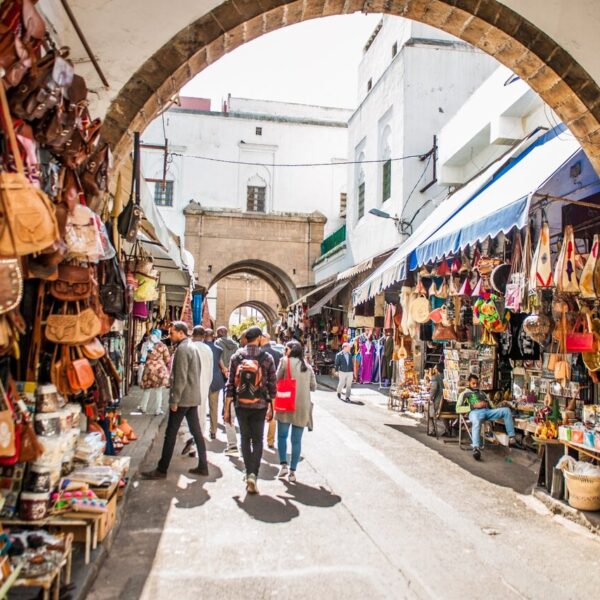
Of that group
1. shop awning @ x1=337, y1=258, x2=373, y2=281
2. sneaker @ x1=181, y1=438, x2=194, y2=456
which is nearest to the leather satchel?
sneaker @ x1=181, y1=438, x2=194, y2=456

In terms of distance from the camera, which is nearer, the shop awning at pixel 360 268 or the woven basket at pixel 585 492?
the woven basket at pixel 585 492

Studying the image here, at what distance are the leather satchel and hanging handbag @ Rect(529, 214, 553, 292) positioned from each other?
188 inches

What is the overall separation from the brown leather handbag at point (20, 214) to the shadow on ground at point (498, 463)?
18.0 ft

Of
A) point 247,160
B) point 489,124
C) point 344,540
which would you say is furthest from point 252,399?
point 247,160

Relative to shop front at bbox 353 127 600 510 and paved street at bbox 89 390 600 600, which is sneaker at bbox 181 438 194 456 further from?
shop front at bbox 353 127 600 510

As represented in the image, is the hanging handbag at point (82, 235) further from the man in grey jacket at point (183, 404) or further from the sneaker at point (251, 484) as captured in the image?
the sneaker at point (251, 484)

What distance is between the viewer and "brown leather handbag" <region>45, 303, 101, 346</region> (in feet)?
11.8

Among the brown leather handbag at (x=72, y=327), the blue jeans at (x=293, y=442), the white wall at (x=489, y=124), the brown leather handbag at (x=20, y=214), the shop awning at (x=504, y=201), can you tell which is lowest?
the blue jeans at (x=293, y=442)

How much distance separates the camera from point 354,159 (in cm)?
Answer: 2130

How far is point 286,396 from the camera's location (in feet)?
20.3

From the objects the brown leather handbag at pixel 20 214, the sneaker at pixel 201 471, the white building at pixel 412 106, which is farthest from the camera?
the white building at pixel 412 106

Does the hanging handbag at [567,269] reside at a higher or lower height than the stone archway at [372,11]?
lower

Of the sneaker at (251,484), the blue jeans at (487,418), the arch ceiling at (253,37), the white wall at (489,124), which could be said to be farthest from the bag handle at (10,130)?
the white wall at (489,124)

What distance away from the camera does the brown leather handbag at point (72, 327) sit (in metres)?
3.58
